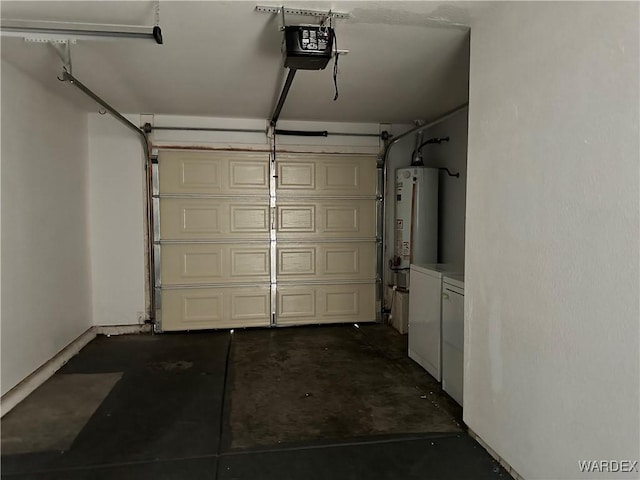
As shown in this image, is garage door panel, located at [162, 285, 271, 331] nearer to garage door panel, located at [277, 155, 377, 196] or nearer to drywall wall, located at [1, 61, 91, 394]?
drywall wall, located at [1, 61, 91, 394]

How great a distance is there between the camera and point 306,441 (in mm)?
2594

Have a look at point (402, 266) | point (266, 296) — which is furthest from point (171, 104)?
point (402, 266)

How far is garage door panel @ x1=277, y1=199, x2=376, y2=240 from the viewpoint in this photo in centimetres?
518

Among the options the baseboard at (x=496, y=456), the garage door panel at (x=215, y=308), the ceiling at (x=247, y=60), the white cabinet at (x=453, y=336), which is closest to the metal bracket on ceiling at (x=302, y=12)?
the ceiling at (x=247, y=60)

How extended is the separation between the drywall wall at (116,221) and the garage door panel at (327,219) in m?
1.67

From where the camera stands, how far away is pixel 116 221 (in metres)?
4.86

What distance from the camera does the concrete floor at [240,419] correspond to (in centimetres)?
232

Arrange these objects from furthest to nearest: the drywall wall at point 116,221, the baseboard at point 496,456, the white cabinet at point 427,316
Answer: the drywall wall at point 116,221 < the white cabinet at point 427,316 < the baseboard at point 496,456

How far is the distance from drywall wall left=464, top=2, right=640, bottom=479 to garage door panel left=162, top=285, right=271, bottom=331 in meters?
3.07

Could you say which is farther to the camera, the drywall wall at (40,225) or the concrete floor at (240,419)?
the drywall wall at (40,225)

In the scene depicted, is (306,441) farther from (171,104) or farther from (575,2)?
(171,104)

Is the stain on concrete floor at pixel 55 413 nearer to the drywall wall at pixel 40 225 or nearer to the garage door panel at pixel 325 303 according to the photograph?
the drywall wall at pixel 40 225

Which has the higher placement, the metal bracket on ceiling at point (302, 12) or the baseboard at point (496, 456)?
the metal bracket on ceiling at point (302, 12)

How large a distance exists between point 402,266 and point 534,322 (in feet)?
10.2
